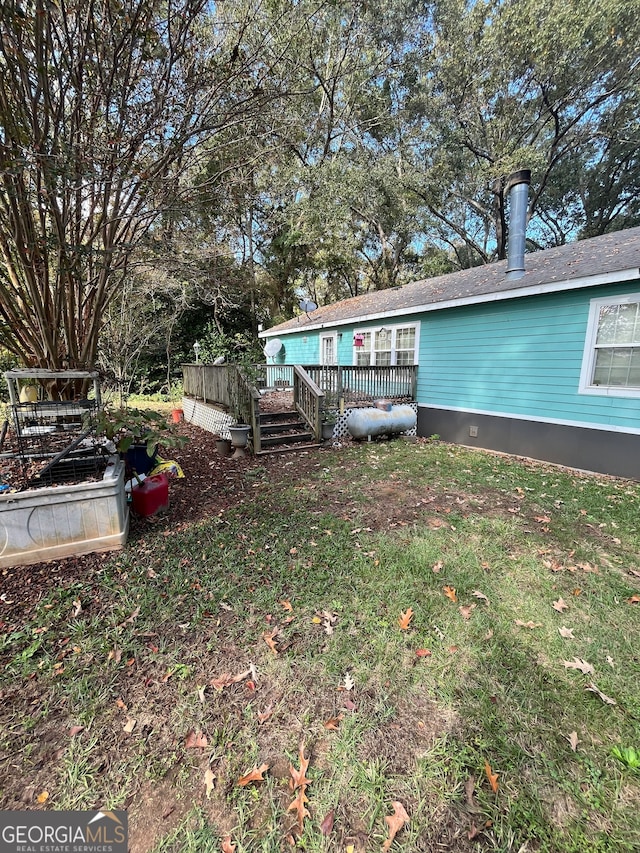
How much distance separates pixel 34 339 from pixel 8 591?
10.1ft

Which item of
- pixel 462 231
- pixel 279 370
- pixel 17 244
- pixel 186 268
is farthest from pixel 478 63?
pixel 17 244

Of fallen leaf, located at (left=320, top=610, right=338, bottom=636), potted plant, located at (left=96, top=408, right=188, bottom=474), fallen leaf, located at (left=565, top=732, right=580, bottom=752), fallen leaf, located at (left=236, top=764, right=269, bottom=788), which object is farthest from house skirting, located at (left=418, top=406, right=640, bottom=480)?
fallen leaf, located at (left=236, top=764, right=269, bottom=788)

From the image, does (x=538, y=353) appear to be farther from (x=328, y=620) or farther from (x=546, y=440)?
(x=328, y=620)

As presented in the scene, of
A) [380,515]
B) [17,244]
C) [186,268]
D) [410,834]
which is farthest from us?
[186,268]

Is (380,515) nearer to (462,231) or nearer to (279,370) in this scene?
(279,370)

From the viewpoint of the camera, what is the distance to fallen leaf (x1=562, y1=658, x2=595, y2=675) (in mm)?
2193

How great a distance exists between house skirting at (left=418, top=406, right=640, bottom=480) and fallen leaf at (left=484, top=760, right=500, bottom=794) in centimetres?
575

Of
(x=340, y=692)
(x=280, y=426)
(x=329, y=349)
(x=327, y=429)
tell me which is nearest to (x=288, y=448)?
(x=280, y=426)

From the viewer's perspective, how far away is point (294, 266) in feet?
64.7

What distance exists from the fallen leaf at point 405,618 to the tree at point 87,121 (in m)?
4.61

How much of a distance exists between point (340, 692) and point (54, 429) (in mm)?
4463

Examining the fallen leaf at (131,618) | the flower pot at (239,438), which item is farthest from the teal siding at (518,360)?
the fallen leaf at (131,618)

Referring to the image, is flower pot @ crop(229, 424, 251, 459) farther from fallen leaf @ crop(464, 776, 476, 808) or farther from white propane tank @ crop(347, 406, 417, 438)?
fallen leaf @ crop(464, 776, 476, 808)

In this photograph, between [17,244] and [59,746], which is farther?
[17,244]
